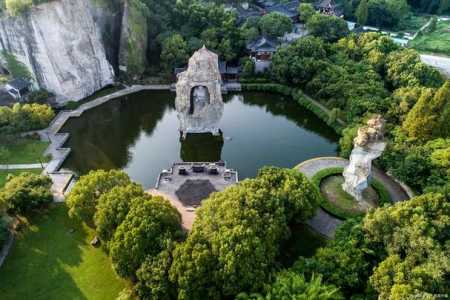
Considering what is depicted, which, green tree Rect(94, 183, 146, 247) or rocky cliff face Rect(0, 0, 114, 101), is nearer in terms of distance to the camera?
green tree Rect(94, 183, 146, 247)

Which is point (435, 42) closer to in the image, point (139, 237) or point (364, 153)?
point (364, 153)

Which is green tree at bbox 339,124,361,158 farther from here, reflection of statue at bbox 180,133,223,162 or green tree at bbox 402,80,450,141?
reflection of statue at bbox 180,133,223,162

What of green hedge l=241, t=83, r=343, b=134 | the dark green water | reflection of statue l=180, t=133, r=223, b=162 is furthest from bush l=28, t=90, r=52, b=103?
green hedge l=241, t=83, r=343, b=134

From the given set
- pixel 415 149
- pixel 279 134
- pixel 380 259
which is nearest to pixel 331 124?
pixel 279 134

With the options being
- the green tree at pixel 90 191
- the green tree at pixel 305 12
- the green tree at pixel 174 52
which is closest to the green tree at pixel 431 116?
the green tree at pixel 90 191

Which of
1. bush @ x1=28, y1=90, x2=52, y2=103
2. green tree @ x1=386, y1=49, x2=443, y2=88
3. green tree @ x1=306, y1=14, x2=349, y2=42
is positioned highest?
green tree @ x1=306, y1=14, x2=349, y2=42

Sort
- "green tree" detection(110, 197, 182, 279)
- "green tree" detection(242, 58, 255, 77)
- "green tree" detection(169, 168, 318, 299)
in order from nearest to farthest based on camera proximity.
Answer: "green tree" detection(169, 168, 318, 299)
"green tree" detection(110, 197, 182, 279)
"green tree" detection(242, 58, 255, 77)

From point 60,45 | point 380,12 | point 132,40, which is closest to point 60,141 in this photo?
point 60,45
